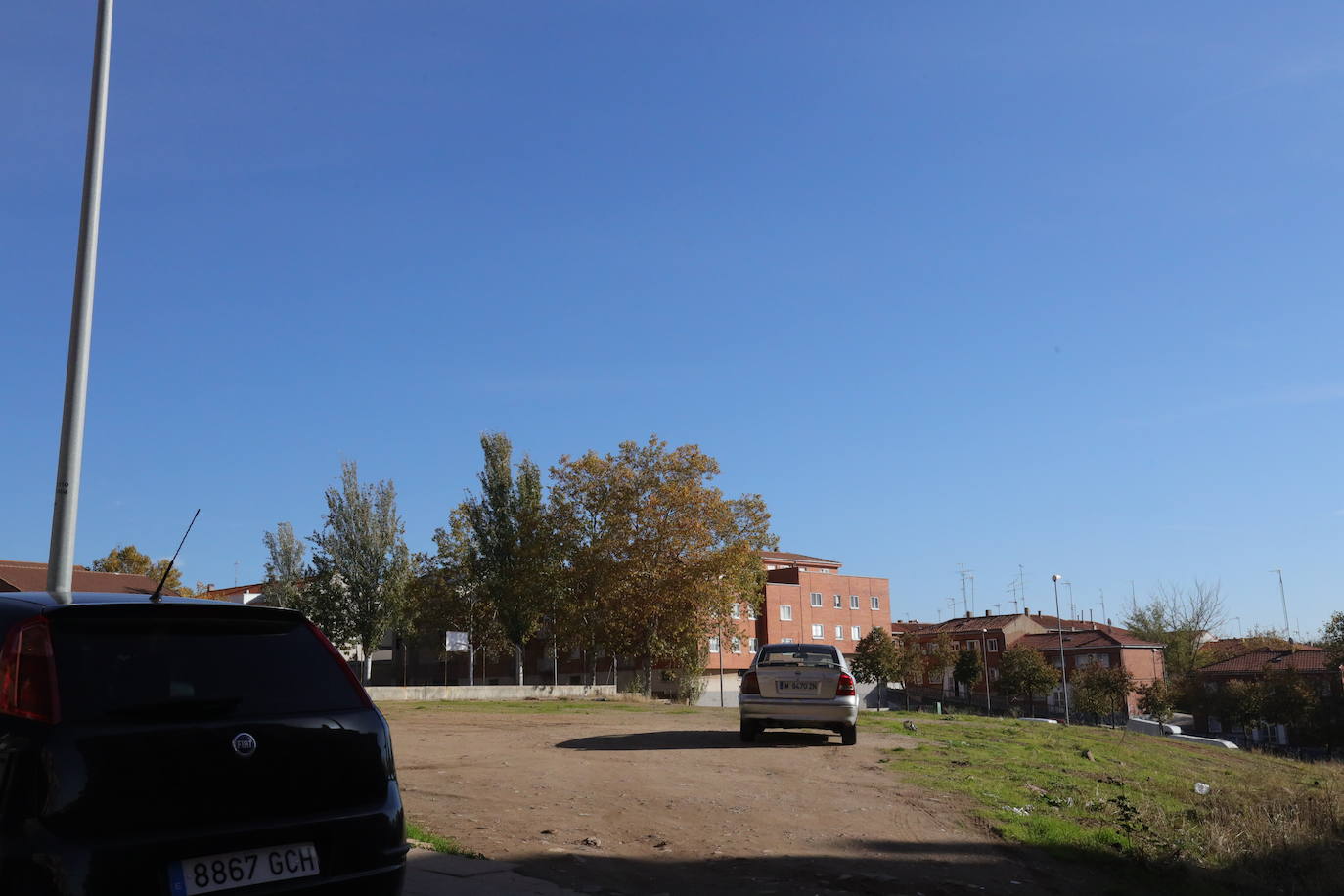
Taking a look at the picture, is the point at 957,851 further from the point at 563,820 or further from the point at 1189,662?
the point at 1189,662

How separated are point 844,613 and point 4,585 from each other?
2415 inches

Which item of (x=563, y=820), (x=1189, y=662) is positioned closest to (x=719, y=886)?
(x=563, y=820)

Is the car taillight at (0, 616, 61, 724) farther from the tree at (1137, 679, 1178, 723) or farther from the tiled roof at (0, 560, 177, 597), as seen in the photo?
the tree at (1137, 679, 1178, 723)

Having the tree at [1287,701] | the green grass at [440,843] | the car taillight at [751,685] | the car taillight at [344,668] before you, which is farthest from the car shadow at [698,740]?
the tree at [1287,701]

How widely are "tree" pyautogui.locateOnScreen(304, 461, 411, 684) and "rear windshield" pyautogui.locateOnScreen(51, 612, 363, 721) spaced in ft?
166

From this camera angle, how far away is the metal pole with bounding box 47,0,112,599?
7723mm

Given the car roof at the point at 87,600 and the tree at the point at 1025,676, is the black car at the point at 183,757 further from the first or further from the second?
the tree at the point at 1025,676

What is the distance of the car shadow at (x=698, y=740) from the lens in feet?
53.1

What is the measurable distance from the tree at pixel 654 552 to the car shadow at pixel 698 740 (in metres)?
28.8

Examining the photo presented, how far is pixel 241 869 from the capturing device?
4016 millimetres

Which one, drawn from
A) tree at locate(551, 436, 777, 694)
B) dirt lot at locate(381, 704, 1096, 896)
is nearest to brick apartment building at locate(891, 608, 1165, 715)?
tree at locate(551, 436, 777, 694)

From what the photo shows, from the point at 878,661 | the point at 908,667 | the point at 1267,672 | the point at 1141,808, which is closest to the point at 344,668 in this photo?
the point at 1141,808

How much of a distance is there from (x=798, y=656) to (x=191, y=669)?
12917mm

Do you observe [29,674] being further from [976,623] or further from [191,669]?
[976,623]
